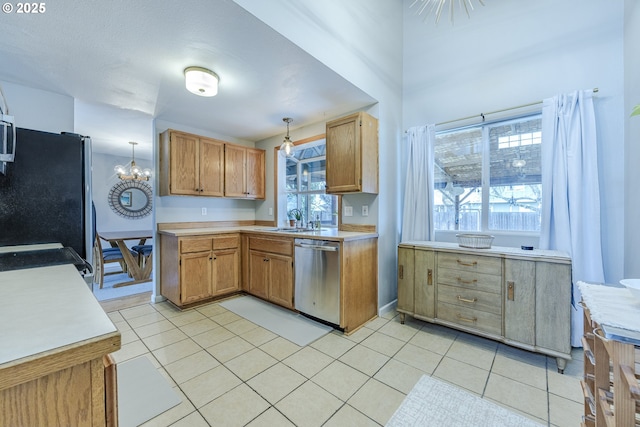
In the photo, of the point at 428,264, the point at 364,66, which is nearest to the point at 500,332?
the point at 428,264

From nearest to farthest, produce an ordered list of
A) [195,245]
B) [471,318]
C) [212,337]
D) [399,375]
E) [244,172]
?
[399,375], [471,318], [212,337], [195,245], [244,172]

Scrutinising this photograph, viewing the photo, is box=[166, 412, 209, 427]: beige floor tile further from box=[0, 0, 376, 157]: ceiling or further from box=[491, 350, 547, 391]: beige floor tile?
box=[0, 0, 376, 157]: ceiling

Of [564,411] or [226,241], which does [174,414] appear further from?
[564,411]

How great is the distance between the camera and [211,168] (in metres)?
3.53

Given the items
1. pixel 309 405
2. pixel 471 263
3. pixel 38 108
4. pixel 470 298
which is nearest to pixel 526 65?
pixel 471 263

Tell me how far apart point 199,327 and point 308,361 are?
1.24 metres

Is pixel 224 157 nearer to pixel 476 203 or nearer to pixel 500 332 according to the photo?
pixel 476 203

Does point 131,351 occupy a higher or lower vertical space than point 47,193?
lower

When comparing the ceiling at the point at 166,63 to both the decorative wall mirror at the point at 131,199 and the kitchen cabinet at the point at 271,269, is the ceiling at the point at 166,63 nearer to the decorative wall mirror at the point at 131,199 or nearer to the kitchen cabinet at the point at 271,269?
the kitchen cabinet at the point at 271,269

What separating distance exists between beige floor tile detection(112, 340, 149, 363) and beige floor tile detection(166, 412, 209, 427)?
0.93 m

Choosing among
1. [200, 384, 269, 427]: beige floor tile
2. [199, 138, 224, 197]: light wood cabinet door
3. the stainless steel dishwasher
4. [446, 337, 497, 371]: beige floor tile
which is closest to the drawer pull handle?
[446, 337, 497, 371]: beige floor tile

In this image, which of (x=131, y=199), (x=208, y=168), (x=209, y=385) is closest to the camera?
(x=209, y=385)

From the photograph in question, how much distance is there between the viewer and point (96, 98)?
2730 millimetres

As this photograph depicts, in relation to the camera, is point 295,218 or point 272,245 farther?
point 295,218
